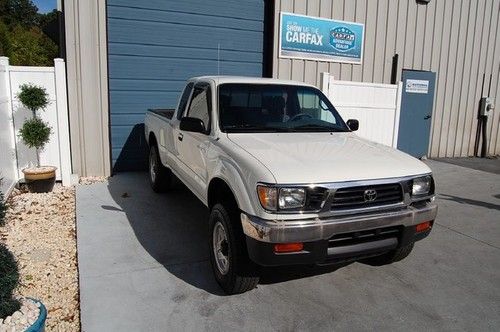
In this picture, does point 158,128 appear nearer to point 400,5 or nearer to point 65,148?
point 65,148

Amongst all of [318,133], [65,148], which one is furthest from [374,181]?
[65,148]

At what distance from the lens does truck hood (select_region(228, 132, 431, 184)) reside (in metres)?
3.23

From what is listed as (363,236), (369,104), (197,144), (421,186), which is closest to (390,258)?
(421,186)

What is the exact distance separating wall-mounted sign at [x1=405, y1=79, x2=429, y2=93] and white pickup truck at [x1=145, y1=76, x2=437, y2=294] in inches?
277

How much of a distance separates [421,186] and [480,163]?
8.91 meters

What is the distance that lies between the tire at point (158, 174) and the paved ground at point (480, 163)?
25.3 ft

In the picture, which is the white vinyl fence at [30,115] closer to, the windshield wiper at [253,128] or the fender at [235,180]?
the windshield wiper at [253,128]

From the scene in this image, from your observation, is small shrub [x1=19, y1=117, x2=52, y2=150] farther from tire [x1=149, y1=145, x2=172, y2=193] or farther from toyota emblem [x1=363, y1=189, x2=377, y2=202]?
toyota emblem [x1=363, y1=189, x2=377, y2=202]

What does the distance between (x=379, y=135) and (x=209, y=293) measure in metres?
7.21

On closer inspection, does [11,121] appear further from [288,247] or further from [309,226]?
[309,226]

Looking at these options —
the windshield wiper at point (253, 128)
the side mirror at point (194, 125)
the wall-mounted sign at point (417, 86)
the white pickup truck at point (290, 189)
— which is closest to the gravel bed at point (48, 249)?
the white pickup truck at point (290, 189)

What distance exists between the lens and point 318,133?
453 cm

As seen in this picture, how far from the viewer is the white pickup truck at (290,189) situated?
316 cm

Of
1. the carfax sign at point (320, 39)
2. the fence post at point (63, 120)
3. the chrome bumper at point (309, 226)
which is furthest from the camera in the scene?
the carfax sign at point (320, 39)
